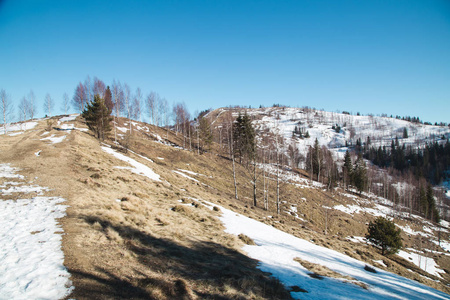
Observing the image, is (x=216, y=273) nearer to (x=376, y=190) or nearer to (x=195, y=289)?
(x=195, y=289)

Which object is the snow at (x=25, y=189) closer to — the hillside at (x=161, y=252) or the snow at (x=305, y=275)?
the hillside at (x=161, y=252)

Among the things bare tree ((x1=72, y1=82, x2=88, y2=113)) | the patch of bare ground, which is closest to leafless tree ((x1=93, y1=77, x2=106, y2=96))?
bare tree ((x1=72, y1=82, x2=88, y2=113))

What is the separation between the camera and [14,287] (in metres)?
4.42

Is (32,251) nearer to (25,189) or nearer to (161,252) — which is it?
(161,252)

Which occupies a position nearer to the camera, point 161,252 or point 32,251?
point 32,251

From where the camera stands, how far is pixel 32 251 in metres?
5.92

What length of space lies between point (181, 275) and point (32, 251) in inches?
178

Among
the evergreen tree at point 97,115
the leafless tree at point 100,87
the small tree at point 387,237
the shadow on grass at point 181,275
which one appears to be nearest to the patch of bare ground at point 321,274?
the shadow on grass at point 181,275

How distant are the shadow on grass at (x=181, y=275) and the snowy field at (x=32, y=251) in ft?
1.72

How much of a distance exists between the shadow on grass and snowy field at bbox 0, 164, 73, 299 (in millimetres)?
526

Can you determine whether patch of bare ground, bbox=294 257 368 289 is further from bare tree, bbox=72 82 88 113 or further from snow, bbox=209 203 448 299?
bare tree, bbox=72 82 88 113

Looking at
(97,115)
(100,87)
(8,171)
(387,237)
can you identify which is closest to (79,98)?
(100,87)

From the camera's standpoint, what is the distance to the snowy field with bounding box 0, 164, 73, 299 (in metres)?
4.41

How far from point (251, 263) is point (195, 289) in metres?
3.71
